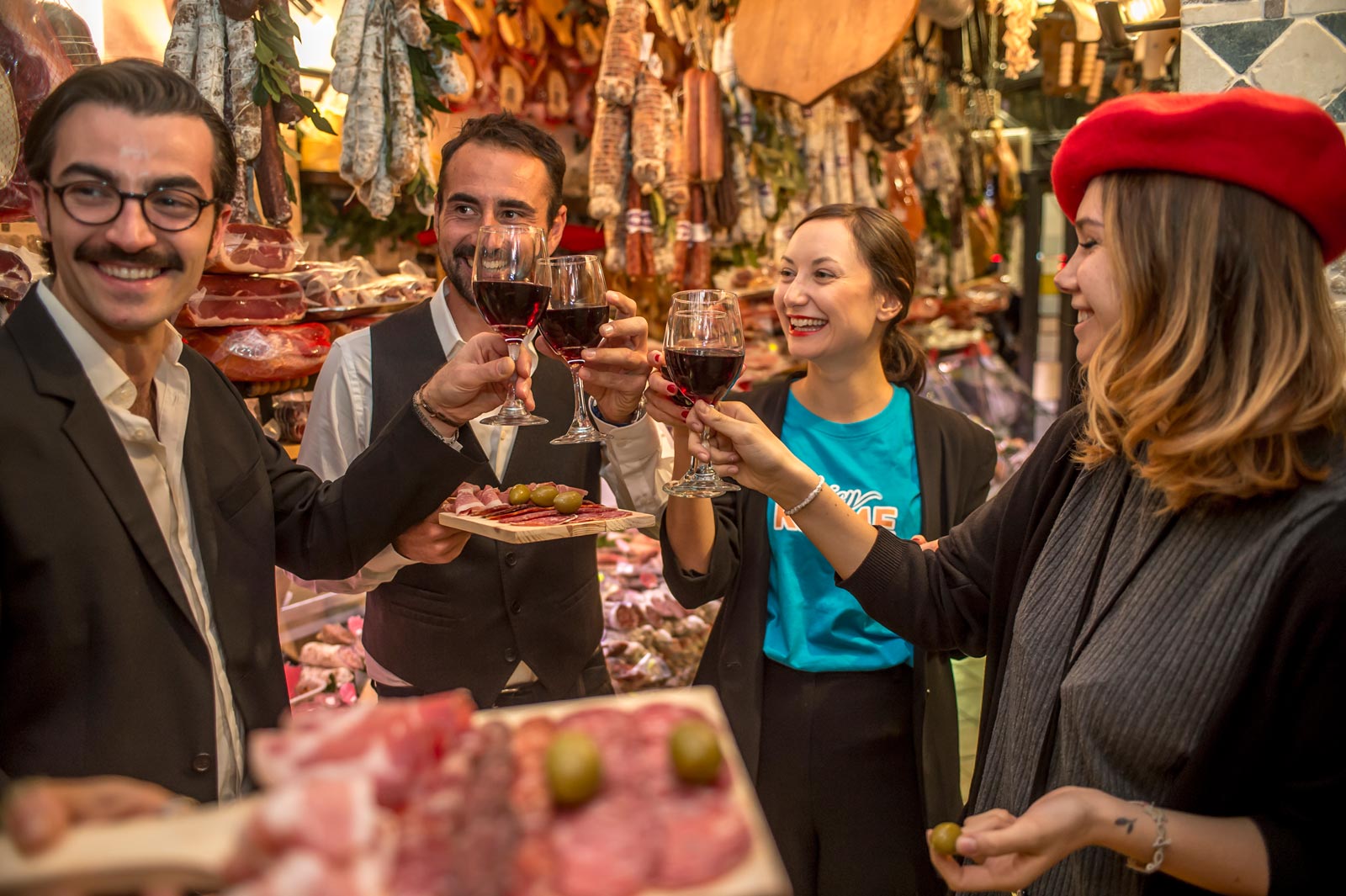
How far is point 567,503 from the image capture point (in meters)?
1.81

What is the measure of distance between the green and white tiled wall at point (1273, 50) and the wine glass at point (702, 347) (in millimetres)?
1489

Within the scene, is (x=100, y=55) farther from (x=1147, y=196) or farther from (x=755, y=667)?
(x=1147, y=196)

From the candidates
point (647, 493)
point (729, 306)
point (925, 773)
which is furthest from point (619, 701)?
point (925, 773)

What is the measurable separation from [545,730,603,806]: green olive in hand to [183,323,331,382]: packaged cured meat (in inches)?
77.4

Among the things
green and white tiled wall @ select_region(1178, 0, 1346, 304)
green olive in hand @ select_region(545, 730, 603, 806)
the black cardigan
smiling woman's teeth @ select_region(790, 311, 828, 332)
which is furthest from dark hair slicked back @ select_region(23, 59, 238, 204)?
green and white tiled wall @ select_region(1178, 0, 1346, 304)

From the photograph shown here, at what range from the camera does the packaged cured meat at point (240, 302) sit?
95.6 inches

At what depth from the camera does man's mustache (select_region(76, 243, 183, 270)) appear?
1345 millimetres

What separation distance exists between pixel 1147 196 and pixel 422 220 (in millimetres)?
3236

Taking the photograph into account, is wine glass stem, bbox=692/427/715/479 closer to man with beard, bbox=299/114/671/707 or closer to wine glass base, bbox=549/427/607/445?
wine glass base, bbox=549/427/607/445

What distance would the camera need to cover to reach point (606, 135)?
4.00m

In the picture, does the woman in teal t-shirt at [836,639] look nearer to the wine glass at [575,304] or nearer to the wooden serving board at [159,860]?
the wine glass at [575,304]

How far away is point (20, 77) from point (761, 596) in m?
1.92

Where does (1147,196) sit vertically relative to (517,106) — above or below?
below

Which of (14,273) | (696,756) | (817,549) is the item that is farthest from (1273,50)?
(14,273)
